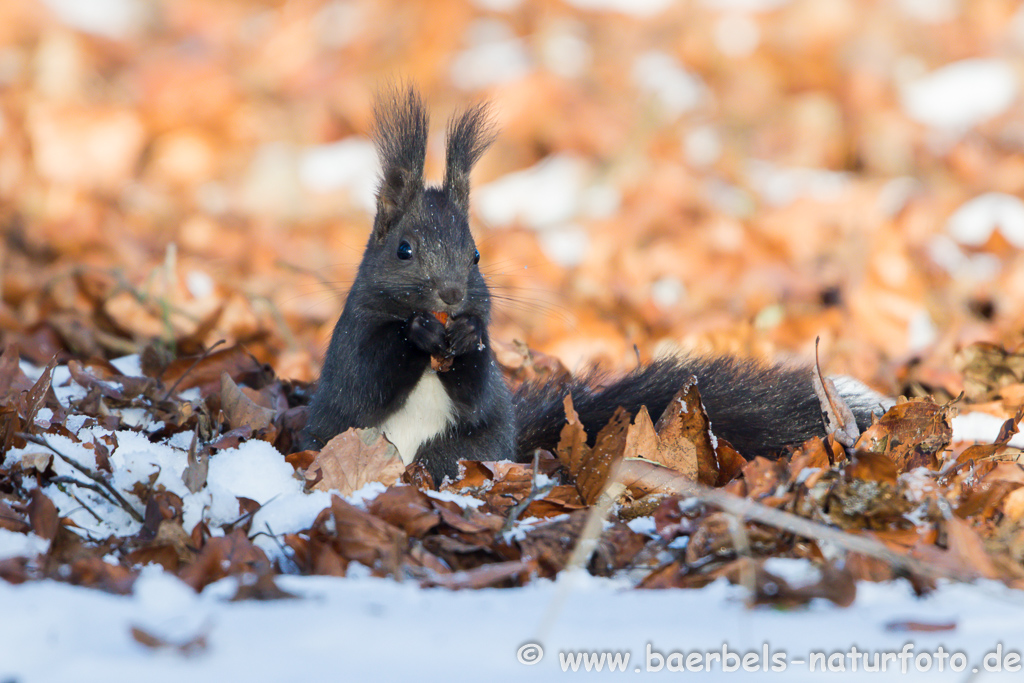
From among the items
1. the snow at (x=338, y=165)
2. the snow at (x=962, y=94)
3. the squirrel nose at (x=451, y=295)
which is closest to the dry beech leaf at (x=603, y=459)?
the squirrel nose at (x=451, y=295)

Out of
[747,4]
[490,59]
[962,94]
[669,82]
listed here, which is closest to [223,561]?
[490,59]

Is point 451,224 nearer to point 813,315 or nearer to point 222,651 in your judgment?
point 222,651

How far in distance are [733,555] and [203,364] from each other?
5.87ft

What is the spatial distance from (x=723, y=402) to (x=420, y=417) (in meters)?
0.76

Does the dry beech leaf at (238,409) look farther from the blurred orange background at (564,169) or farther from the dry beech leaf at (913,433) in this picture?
the dry beech leaf at (913,433)

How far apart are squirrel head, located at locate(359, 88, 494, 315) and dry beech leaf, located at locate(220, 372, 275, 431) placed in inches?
16.4

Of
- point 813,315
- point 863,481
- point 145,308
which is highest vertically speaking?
point 813,315

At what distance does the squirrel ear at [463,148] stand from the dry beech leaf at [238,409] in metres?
0.76

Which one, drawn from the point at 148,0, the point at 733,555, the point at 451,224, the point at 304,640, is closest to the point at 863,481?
the point at 733,555

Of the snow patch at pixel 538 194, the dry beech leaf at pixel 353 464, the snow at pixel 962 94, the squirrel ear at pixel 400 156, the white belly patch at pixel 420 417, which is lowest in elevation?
the dry beech leaf at pixel 353 464

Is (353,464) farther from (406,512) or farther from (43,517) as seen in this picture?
(43,517)

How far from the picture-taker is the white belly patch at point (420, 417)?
7.54ft

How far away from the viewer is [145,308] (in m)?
3.54

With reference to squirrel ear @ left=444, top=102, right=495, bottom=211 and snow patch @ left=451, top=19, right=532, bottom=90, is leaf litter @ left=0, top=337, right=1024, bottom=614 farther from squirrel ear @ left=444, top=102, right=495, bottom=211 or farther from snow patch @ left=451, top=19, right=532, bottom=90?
snow patch @ left=451, top=19, right=532, bottom=90
